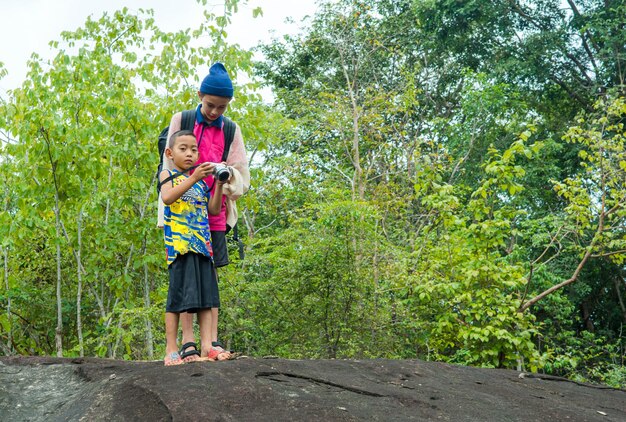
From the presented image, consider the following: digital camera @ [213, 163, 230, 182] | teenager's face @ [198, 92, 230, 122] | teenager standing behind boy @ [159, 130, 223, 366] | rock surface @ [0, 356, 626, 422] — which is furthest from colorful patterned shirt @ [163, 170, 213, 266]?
rock surface @ [0, 356, 626, 422]

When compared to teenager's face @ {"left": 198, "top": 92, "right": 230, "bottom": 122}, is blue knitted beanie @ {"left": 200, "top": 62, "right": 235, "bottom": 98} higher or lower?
higher

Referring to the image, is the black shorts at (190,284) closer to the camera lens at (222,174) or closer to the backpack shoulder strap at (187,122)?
the camera lens at (222,174)

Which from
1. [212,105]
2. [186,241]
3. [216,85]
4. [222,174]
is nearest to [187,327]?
[186,241]

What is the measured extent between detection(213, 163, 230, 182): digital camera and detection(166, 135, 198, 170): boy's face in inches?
8.1

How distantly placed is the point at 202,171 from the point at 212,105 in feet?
1.58

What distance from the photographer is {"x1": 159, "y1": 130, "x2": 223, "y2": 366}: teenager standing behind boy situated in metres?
3.92

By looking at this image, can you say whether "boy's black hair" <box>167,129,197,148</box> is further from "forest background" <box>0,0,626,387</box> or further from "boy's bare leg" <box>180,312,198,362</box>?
"forest background" <box>0,0,626,387</box>

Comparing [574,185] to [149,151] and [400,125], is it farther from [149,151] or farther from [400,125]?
[400,125]

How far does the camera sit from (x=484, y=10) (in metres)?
15.7

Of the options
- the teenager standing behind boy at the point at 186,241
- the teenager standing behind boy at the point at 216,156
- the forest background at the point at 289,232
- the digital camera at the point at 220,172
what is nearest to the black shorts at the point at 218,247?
the teenager standing behind boy at the point at 216,156

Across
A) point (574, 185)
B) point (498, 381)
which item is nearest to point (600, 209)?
point (574, 185)

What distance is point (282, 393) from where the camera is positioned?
328 centimetres

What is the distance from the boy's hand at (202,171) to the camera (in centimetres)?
372

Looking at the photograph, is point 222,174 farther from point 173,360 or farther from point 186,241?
point 173,360
